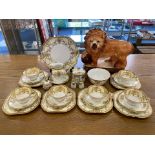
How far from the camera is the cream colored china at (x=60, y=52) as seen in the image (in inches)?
34.9

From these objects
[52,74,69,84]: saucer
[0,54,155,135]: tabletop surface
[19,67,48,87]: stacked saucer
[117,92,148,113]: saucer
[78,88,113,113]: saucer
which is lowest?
[0,54,155,135]: tabletop surface

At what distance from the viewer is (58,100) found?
680 millimetres

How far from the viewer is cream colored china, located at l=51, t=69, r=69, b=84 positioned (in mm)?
831

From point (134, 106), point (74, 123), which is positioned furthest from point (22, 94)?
point (134, 106)

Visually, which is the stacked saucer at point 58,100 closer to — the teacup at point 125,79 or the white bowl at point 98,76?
the white bowl at point 98,76

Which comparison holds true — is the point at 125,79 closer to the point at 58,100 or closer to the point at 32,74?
the point at 58,100

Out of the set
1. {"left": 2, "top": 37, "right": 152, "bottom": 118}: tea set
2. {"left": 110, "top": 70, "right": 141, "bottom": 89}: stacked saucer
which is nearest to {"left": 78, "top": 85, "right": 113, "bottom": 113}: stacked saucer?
{"left": 2, "top": 37, "right": 152, "bottom": 118}: tea set

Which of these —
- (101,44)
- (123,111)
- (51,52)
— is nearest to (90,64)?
(101,44)

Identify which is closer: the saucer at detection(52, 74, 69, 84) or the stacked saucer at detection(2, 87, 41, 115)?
the stacked saucer at detection(2, 87, 41, 115)

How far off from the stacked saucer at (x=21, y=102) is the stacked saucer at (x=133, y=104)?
1.20 ft

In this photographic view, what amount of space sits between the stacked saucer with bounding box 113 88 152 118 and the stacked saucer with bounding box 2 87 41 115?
365mm

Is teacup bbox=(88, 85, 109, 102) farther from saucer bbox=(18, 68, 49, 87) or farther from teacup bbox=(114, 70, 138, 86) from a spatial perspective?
saucer bbox=(18, 68, 49, 87)
